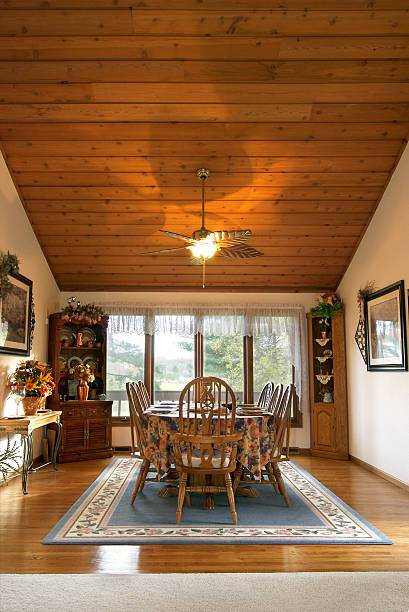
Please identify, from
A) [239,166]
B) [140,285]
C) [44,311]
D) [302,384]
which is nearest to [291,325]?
[302,384]

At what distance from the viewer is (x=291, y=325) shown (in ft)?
25.3

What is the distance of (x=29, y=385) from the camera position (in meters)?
5.54

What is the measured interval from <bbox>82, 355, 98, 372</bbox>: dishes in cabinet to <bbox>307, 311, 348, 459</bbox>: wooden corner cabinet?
10.2ft

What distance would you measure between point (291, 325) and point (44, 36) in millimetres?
4988

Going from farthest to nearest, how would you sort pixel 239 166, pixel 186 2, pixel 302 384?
pixel 302 384 → pixel 239 166 → pixel 186 2

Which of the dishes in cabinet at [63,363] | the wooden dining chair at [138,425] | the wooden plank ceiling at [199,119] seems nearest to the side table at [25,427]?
the wooden dining chair at [138,425]

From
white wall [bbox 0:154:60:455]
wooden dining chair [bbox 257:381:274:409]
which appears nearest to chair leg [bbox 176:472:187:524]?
wooden dining chair [bbox 257:381:274:409]

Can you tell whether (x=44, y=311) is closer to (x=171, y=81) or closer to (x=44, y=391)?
(x=44, y=391)

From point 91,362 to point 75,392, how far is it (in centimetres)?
52

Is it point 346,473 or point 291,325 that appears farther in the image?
point 291,325

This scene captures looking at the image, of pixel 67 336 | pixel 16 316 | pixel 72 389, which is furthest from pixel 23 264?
pixel 72 389

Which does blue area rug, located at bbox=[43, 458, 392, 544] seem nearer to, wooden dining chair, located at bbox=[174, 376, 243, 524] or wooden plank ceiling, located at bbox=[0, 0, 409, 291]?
wooden dining chair, located at bbox=[174, 376, 243, 524]

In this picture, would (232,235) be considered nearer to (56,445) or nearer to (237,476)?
(237,476)

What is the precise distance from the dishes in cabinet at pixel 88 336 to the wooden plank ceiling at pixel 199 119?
97 cm
